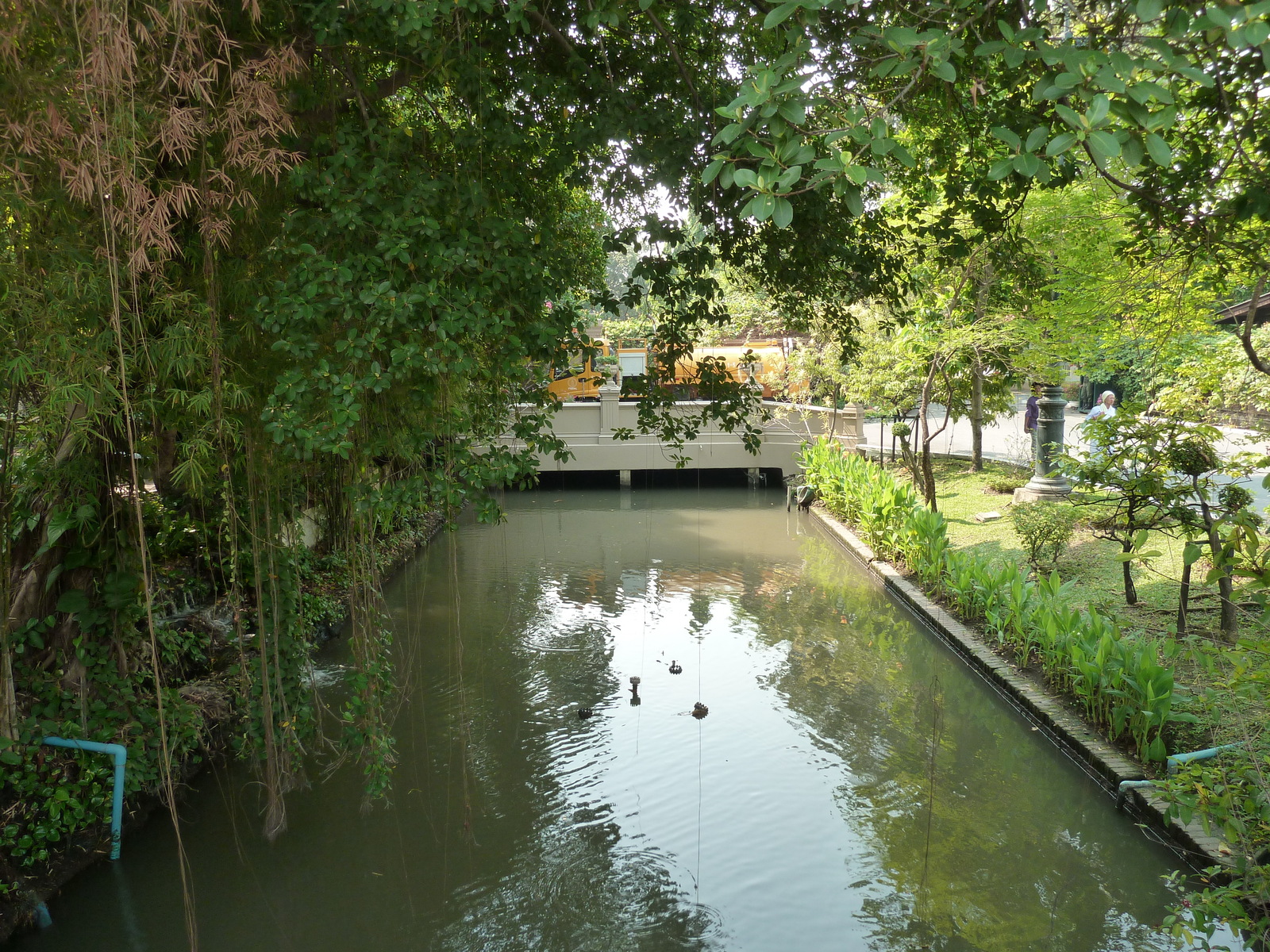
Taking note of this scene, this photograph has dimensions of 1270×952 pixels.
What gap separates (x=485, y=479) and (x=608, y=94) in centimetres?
195

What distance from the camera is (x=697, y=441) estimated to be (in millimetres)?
18203

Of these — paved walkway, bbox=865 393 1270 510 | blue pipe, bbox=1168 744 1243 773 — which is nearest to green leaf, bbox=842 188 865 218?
blue pipe, bbox=1168 744 1243 773

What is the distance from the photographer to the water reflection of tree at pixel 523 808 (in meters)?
4.70

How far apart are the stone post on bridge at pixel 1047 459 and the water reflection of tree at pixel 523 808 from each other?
6091 mm

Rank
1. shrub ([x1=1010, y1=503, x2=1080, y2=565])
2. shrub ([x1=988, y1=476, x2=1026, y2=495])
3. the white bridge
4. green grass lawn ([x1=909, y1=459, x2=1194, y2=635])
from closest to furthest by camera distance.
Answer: green grass lawn ([x1=909, y1=459, x2=1194, y2=635]), shrub ([x1=1010, y1=503, x2=1080, y2=565]), shrub ([x1=988, y1=476, x2=1026, y2=495]), the white bridge

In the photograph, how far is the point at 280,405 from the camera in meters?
3.71

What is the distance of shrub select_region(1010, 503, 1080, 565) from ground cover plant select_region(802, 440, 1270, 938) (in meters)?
0.13

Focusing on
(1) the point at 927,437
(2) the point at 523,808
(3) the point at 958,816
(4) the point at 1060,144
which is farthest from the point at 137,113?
(1) the point at 927,437

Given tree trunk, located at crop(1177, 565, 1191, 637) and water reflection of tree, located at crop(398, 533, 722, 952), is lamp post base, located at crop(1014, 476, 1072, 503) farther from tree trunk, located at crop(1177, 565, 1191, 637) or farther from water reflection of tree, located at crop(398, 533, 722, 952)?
water reflection of tree, located at crop(398, 533, 722, 952)

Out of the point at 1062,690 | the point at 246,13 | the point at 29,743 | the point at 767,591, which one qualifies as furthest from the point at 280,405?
the point at 767,591

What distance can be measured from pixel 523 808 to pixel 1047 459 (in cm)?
898

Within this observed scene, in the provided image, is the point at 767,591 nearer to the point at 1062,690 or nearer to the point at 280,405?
the point at 1062,690

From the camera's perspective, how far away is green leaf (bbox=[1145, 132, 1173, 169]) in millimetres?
2215

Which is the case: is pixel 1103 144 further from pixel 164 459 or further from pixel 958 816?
pixel 164 459
